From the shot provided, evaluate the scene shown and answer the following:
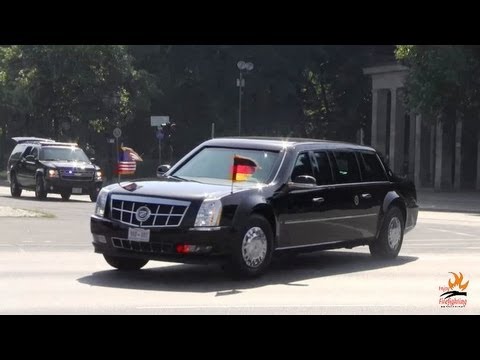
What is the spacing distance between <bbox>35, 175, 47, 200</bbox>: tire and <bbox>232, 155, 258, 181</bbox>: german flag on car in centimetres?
2052

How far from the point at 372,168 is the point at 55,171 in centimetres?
1905

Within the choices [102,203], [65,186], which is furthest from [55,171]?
[102,203]

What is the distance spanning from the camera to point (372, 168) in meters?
14.8

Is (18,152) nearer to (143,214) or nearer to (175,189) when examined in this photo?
(175,189)

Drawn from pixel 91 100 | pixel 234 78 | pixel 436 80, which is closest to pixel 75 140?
pixel 91 100

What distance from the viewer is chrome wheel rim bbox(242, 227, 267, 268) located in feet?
38.9

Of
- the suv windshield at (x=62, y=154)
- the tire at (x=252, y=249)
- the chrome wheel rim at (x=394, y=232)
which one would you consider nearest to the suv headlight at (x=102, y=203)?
the tire at (x=252, y=249)

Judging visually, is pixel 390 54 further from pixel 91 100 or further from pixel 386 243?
pixel 386 243

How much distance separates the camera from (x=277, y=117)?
68875mm

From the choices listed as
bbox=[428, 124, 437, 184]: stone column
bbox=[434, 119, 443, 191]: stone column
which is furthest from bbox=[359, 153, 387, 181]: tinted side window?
bbox=[428, 124, 437, 184]: stone column

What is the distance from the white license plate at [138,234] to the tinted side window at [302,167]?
226 cm

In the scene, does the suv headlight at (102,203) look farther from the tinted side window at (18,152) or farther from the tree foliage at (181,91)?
the tree foliage at (181,91)
